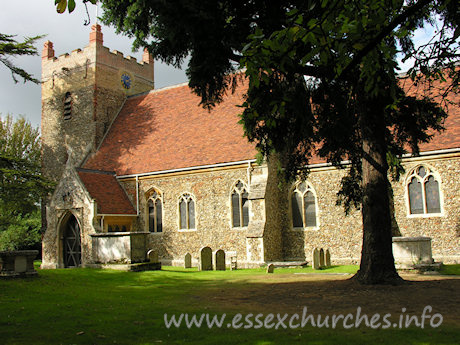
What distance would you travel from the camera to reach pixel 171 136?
79.2ft

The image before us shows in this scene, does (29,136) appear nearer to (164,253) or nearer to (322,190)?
(164,253)

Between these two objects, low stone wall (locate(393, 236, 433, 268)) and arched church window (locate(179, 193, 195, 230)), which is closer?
low stone wall (locate(393, 236, 433, 268))

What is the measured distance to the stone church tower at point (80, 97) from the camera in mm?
27594

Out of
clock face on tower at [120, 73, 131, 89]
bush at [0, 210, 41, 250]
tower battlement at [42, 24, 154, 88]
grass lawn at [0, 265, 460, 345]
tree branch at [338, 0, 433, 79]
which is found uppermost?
tower battlement at [42, 24, 154, 88]

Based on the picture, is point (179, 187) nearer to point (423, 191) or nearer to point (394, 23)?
point (423, 191)

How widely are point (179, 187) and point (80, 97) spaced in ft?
36.7

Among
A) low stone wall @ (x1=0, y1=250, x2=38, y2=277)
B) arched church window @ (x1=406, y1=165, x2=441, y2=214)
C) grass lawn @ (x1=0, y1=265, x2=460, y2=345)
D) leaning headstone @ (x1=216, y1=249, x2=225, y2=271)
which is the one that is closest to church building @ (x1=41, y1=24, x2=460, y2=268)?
arched church window @ (x1=406, y1=165, x2=441, y2=214)

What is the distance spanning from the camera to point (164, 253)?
71.9 feet

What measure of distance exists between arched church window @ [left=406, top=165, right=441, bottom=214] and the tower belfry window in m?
21.7

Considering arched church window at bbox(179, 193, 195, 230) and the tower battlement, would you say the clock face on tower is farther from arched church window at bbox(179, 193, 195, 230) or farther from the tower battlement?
arched church window at bbox(179, 193, 195, 230)

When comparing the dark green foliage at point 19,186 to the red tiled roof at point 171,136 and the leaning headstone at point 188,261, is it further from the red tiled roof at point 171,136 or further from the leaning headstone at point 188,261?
the leaning headstone at point 188,261

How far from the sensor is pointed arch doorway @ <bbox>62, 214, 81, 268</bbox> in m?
21.8

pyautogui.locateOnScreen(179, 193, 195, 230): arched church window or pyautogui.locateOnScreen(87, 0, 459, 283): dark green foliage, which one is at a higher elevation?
pyautogui.locateOnScreen(87, 0, 459, 283): dark green foliage

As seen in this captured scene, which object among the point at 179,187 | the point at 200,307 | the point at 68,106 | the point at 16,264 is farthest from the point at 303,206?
the point at 68,106
